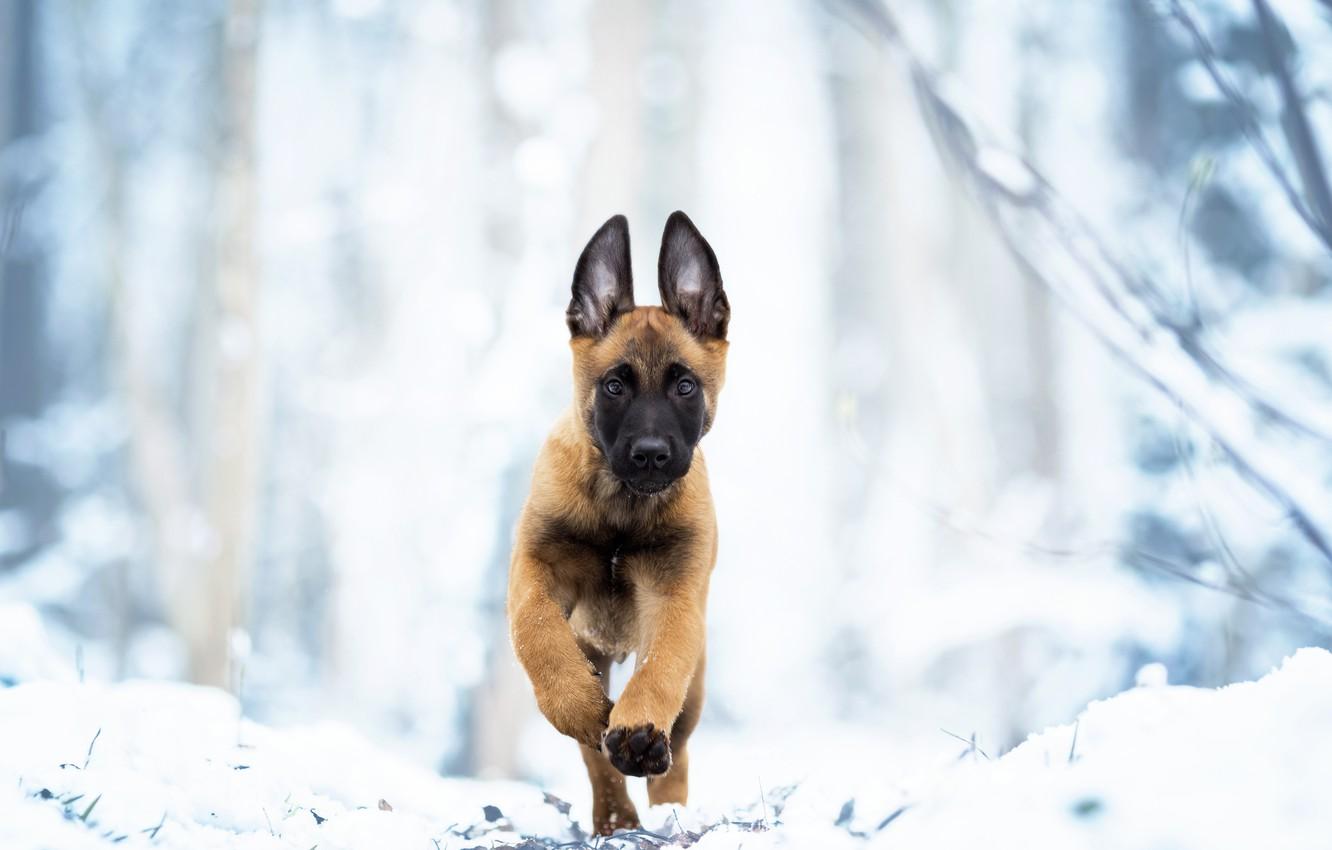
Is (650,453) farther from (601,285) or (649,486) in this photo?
(601,285)

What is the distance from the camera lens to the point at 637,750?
3510 mm

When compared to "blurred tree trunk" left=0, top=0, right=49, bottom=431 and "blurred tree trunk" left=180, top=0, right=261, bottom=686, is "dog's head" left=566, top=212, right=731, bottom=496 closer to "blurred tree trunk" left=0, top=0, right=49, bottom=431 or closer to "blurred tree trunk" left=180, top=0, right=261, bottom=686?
"blurred tree trunk" left=180, top=0, right=261, bottom=686

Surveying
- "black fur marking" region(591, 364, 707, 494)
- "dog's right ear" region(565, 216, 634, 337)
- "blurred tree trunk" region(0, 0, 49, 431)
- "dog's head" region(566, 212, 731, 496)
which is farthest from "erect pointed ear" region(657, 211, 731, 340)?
"blurred tree trunk" region(0, 0, 49, 431)

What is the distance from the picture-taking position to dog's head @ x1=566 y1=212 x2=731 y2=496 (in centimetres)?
416

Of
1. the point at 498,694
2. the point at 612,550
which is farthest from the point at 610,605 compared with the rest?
the point at 498,694

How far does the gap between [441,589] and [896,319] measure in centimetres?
878

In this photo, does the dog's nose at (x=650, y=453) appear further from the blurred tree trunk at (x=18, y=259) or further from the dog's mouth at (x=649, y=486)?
the blurred tree trunk at (x=18, y=259)

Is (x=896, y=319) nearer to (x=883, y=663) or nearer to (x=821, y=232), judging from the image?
(x=821, y=232)

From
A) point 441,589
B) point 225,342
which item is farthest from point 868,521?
point 225,342

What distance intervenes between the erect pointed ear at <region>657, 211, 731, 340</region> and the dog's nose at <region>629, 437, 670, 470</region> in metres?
0.98

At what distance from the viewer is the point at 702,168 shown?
19906 mm

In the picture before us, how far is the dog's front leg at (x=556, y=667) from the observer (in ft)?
12.2

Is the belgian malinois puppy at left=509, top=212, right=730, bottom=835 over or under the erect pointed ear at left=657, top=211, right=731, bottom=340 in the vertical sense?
under

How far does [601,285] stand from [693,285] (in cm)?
39
